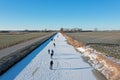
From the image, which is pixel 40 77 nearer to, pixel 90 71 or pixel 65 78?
pixel 65 78

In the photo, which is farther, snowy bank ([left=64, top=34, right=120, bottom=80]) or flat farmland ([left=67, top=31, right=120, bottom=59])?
flat farmland ([left=67, top=31, right=120, bottom=59])

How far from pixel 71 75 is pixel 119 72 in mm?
4099

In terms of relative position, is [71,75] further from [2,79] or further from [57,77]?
[2,79]

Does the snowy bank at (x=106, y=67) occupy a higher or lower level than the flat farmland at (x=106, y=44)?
higher

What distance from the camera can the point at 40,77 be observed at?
15.8 metres

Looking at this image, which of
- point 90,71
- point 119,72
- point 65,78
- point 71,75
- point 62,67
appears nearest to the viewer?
point 119,72

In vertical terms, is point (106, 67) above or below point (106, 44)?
above

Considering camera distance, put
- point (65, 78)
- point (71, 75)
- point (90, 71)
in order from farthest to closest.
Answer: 1. point (90, 71)
2. point (71, 75)
3. point (65, 78)

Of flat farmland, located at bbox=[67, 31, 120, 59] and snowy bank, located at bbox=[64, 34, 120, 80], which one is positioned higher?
snowy bank, located at bbox=[64, 34, 120, 80]

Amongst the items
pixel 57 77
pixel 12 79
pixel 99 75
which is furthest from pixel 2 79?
pixel 99 75

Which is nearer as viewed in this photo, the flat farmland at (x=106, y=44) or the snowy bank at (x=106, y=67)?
the snowy bank at (x=106, y=67)

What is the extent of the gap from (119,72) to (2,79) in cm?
857

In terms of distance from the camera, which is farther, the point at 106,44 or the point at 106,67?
the point at 106,44

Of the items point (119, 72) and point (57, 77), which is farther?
point (57, 77)
